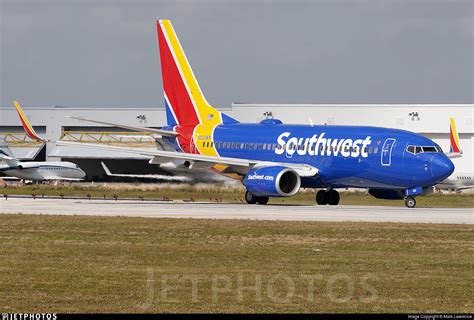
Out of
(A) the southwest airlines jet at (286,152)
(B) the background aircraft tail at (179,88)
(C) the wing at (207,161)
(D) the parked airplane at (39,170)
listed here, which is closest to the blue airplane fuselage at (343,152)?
(A) the southwest airlines jet at (286,152)

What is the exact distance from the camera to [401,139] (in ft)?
154

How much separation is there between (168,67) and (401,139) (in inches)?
652

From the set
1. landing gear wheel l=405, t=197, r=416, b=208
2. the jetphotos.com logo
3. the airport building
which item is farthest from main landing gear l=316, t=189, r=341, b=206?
the airport building

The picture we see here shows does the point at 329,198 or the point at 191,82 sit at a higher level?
the point at 191,82

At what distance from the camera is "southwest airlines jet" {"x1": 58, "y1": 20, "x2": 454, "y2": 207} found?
46.2 meters

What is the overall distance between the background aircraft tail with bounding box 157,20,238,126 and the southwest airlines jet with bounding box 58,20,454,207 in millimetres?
54

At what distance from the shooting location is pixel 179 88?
189 feet

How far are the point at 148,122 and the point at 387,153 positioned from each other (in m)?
54.3

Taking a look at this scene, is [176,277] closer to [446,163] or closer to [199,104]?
[446,163]

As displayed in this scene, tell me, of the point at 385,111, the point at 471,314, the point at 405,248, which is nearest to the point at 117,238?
the point at 405,248

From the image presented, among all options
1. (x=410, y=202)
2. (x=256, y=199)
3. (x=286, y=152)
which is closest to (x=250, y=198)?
(x=256, y=199)

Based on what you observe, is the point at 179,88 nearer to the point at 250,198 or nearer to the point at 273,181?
the point at 250,198

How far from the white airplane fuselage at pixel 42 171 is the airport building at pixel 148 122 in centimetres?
255

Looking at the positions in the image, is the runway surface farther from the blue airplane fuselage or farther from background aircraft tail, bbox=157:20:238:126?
background aircraft tail, bbox=157:20:238:126
